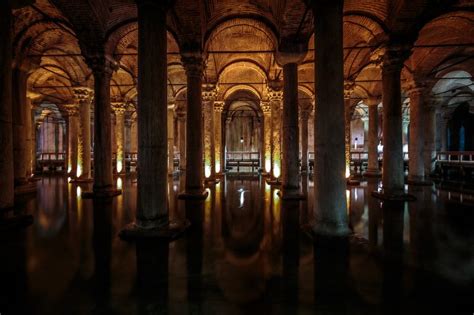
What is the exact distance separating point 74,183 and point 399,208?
46.8ft

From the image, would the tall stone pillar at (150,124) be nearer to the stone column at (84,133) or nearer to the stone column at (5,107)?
the stone column at (5,107)

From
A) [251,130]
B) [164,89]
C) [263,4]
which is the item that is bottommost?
[164,89]

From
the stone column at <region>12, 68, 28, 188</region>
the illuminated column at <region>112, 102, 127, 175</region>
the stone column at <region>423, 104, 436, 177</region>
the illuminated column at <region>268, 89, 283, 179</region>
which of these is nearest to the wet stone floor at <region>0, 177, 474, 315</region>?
the stone column at <region>12, 68, 28, 188</region>

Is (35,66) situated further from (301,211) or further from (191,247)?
(301,211)

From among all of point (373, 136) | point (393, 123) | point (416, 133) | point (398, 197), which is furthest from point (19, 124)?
point (373, 136)

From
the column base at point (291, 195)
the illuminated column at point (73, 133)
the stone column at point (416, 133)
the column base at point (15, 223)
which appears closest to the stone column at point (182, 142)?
the illuminated column at point (73, 133)

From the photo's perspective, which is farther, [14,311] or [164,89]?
[164,89]

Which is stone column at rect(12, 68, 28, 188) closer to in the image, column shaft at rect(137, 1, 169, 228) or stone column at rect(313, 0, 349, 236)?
column shaft at rect(137, 1, 169, 228)

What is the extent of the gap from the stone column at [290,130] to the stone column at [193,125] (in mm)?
2868

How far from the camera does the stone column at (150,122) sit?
4.58m

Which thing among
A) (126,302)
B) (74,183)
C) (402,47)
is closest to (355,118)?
(402,47)

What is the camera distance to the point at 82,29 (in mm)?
8148

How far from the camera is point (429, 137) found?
14.2m

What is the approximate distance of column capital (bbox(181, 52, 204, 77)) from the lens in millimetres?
8071
